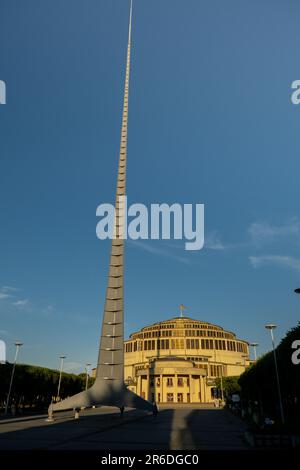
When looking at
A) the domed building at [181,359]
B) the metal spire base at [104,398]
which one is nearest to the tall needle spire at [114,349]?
the metal spire base at [104,398]

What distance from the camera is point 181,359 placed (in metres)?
127

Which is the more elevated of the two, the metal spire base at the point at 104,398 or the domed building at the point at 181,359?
the domed building at the point at 181,359

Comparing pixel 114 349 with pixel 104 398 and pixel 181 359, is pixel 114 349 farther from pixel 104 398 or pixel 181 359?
pixel 181 359

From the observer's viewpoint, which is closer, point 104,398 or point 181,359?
point 104,398

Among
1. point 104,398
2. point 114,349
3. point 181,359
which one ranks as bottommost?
point 104,398

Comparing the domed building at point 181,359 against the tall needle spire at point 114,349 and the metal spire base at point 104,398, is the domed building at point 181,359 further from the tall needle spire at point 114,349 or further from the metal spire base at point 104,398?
the metal spire base at point 104,398

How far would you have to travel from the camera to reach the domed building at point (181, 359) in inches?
4774

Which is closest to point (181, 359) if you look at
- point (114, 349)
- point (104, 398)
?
point (114, 349)

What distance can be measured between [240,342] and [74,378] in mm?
89712

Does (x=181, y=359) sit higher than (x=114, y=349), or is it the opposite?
(x=181, y=359)

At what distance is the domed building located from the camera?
121250 millimetres

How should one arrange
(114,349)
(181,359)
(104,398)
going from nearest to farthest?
(104,398), (114,349), (181,359)

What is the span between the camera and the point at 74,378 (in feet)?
308
